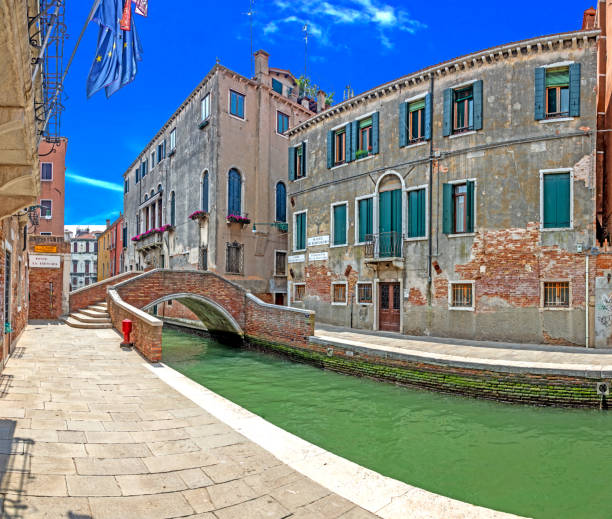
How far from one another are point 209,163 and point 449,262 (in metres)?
13.2

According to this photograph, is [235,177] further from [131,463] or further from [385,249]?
[131,463]

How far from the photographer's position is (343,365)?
1227cm

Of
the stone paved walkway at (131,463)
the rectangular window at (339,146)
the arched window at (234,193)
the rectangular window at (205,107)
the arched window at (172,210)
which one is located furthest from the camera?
the arched window at (172,210)

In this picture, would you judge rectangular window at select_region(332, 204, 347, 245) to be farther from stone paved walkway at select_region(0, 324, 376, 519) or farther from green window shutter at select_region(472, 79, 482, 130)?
stone paved walkway at select_region(0, 324, 376, 519)

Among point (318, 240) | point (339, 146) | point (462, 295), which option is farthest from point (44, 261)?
point (462, 295)

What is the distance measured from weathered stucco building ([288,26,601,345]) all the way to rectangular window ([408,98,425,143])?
0.05 meters

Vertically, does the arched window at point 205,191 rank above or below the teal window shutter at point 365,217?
above

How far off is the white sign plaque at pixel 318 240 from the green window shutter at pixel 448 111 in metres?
6.25

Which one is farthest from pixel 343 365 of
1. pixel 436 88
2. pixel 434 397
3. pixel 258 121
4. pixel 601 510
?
pixel 258 121

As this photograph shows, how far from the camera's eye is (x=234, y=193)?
22.6 metres

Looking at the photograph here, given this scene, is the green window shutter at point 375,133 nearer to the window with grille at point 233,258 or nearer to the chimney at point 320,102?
the window with grille at point 233,258

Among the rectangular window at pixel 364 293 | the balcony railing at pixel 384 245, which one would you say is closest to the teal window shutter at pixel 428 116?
the balcony railing at pixel 384 245

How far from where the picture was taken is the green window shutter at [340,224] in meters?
18.0

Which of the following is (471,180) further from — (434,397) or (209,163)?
(209,163)
